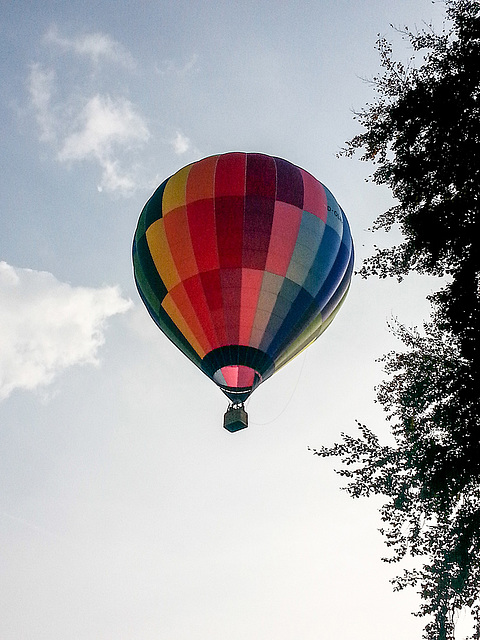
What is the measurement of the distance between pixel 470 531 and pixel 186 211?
1361 centimetres

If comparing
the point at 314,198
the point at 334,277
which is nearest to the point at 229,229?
the point at 314,198

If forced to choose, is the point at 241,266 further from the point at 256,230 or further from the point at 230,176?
the point at 230,176

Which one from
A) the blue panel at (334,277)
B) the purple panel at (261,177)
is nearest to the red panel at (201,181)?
the purple panel at (261,177)

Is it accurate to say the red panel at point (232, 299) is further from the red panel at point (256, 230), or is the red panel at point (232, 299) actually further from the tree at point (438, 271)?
the tree at point (438, 271)

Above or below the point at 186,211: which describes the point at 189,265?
below

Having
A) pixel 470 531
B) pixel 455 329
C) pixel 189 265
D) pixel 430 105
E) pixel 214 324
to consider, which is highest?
pixel 189 265

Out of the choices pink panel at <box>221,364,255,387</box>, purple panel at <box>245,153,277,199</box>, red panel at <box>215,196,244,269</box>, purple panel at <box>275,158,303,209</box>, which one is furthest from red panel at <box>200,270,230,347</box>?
purple panel at <box>275,158,303,209</box>

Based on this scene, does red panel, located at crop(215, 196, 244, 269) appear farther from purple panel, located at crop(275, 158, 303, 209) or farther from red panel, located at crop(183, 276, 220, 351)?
purple panel, located at crop(275, 158, 303, 209)

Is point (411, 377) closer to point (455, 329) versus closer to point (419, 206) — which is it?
point (455, 329)

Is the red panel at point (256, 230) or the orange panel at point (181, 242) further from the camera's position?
the orange panel at point (181, 242)

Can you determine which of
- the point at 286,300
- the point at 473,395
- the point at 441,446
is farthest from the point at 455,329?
the point at 286,300

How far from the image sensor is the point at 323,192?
24.2 m

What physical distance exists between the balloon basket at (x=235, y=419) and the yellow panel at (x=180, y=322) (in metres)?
2.16

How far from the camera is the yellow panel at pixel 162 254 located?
22.8m
